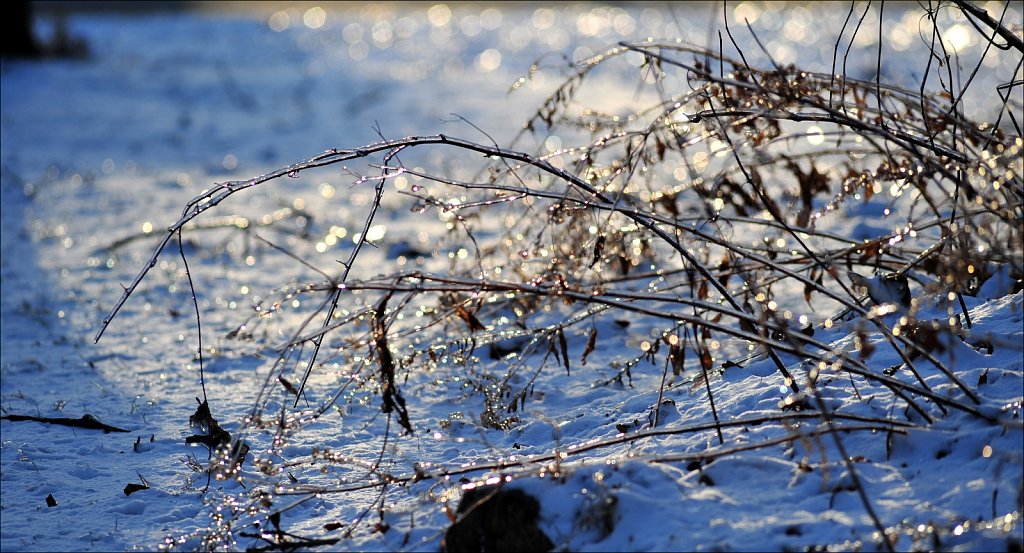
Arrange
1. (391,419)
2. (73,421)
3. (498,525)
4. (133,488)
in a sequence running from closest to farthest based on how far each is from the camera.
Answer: (498,525) → (133,488) → (73,421) → (391,419)

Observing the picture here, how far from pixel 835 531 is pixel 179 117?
1352cm

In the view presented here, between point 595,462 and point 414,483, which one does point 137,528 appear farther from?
point 595,462

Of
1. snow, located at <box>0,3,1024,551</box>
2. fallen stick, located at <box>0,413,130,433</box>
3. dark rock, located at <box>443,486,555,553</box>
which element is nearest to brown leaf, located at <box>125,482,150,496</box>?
snow, located at <box>0,3,1024,551</box>

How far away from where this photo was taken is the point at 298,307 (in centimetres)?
603

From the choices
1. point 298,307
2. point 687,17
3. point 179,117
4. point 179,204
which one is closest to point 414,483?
point 298,307

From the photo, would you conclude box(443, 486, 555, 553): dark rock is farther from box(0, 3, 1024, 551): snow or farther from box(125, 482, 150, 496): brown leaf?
box(125, 482, 150, 496): brown leaf

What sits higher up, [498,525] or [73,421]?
[73,421]

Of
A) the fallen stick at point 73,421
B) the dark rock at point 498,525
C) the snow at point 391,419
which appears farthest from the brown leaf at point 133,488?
the dark rock at point 498,525

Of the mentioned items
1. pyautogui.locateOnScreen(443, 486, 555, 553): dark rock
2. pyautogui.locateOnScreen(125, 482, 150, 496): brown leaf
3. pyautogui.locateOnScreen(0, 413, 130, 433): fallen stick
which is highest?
pyautogui.locateOnScreen(0, 413, 130, 433): fallen stick

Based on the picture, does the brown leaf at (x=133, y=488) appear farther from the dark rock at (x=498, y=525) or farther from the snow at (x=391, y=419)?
the dark rock at (x=498, y=525)

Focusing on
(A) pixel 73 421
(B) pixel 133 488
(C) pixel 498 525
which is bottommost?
(C) pixel 498 525

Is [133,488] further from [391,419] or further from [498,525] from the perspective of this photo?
[498,525]

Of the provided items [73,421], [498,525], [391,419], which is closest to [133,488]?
[73,421]

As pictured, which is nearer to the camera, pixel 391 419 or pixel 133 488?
pixel 133 488
